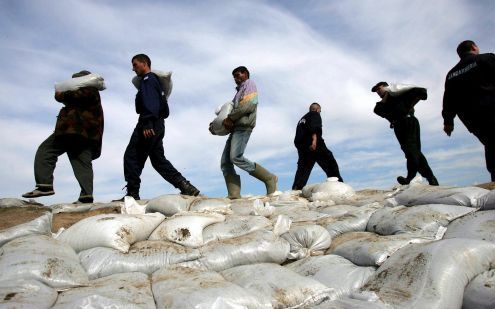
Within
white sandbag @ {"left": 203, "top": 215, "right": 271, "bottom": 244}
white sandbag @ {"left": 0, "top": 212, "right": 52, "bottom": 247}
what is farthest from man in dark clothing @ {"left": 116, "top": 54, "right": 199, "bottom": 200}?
white sandbag @ {"left": 0, "top": 212, "right": 52, "bottom": 247}

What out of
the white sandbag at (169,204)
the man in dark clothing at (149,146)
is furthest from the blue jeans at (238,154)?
the white sandbag at (169,204)

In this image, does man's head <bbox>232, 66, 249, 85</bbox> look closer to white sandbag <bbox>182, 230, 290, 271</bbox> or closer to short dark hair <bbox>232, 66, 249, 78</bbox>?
short dark hair <bbox>232, 66, 249, 78</bbox>

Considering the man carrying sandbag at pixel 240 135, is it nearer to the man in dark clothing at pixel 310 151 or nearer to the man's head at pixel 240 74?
the man's head at pixel 240 74

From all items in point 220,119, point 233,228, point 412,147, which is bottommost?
point 233,228

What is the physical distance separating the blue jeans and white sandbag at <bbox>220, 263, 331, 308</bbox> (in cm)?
291

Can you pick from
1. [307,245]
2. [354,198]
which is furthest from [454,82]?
[307,245]

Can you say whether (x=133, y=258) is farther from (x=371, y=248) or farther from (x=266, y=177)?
(x=266, y=177)

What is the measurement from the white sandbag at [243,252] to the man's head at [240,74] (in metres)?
2.98

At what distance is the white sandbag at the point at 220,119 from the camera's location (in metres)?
5.05

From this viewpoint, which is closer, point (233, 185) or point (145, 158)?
point (145, 158)

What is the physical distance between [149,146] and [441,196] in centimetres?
285

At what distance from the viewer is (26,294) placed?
168 cm

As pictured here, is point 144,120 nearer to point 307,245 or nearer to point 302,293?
point 307,245

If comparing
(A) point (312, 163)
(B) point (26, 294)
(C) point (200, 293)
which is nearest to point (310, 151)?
(A) point (312, 163)
